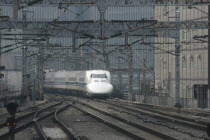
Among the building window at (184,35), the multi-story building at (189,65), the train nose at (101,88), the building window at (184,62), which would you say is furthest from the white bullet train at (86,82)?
the building window at (184,35)

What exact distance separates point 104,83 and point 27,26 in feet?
52.7

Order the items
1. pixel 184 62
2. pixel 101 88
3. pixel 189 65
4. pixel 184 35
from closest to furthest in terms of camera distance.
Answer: pixel 101 88, pixel 189 65, pixel 184 35, pixel 184 62

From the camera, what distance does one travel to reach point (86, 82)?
167 feet

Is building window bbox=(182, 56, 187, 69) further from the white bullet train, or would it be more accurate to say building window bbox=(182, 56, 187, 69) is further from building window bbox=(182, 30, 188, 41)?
the white bullet train

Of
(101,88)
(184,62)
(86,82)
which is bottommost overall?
(101,88)

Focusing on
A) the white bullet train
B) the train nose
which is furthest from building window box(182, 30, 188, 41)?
the train nose

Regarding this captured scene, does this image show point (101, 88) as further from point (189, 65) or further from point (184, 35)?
point (184, 35)

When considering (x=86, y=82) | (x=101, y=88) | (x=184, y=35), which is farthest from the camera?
(x=184, y=35)

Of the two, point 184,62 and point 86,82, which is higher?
point 184,62

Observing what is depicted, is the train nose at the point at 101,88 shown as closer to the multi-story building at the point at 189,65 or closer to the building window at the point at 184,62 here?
the multi-story building at the point at 189,65

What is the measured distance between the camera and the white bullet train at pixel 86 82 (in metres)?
48.6

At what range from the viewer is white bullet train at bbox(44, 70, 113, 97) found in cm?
4862

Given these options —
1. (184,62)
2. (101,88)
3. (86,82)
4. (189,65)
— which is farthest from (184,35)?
(86,82)

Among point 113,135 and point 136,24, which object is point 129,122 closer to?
point 113,135
